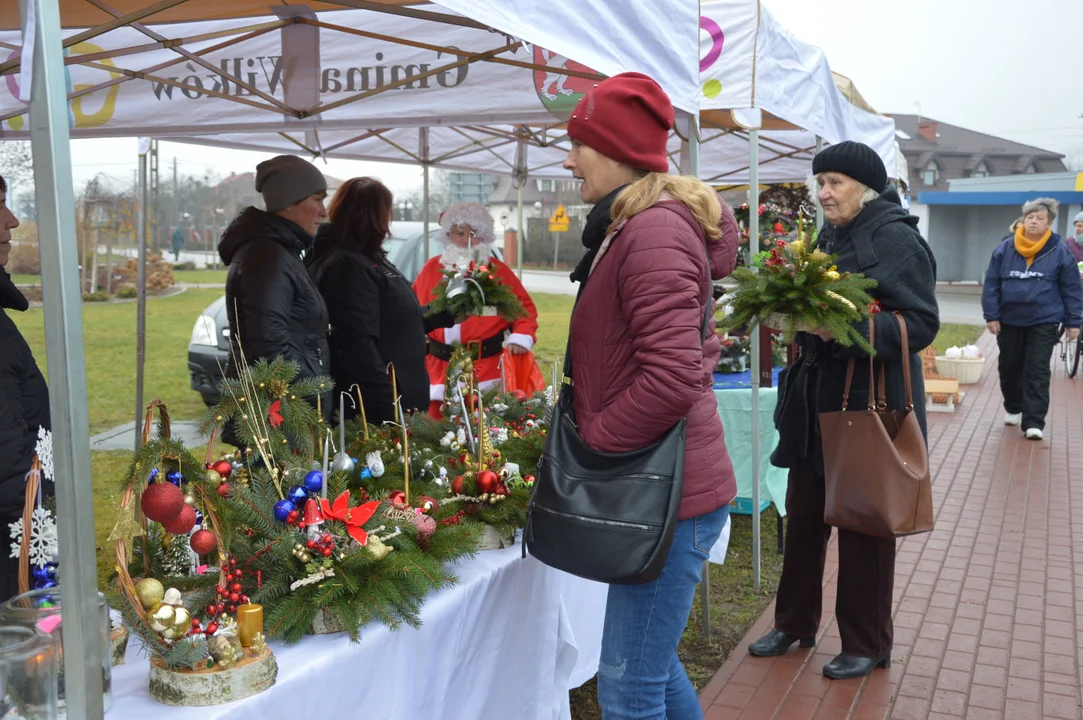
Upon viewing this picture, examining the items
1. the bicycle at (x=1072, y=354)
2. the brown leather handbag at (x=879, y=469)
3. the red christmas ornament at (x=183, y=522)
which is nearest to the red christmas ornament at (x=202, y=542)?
the red christmas ornament at (x=183, y=522)

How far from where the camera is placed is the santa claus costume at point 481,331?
5.43 m

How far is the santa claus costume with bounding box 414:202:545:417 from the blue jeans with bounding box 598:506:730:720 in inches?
127

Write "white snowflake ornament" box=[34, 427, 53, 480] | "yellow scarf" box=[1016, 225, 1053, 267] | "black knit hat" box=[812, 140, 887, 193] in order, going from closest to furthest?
"white snowflake ornament" box=[34, 427, 53, 480]
"black knit hat" box=[812, 140, 887, 193]
"yellow scarf" box=[1016, 225, 1053, 267]

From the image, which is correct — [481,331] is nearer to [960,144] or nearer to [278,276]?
[278,276]

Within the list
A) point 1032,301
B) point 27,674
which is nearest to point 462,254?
point 27,674

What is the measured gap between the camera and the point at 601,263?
2.09 m

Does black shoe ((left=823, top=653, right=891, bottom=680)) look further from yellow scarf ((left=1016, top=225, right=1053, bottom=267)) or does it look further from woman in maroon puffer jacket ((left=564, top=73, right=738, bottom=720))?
yellow scarf ((left=1016, top=225, right=1053, bottom=267))

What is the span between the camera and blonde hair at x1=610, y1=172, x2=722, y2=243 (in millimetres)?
2051

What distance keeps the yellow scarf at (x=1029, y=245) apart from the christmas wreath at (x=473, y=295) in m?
5.49

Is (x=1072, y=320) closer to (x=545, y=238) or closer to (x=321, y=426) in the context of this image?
(x=321, y=426)

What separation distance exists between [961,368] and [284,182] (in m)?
10.2

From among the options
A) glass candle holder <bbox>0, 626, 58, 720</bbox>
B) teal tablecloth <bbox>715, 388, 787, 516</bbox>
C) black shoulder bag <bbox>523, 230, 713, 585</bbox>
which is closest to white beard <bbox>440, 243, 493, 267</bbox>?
teal tablecloth <bbox>715, 388, 787, 516</bbox>

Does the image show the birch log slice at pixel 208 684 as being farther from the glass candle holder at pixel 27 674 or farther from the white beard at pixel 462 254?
the white beard at pixel 462 254

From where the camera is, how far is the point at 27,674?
4.63 feet
